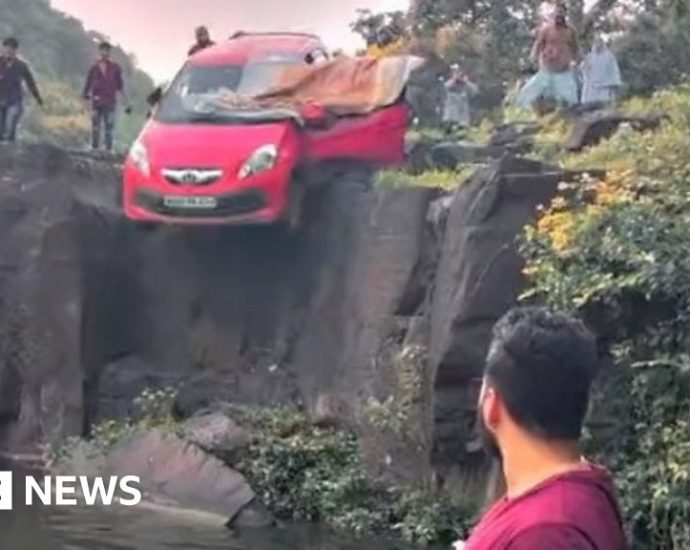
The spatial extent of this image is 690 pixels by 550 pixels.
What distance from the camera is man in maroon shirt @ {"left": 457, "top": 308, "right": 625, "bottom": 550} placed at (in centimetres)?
291

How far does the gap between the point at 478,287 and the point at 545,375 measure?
8899 millimetres

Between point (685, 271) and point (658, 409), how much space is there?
0.87m

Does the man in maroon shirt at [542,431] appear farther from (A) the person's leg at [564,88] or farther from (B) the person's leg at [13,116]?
(B) the person's leg at [13,116]

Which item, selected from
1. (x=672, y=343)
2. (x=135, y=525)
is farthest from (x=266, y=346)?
(x=672, y=343)

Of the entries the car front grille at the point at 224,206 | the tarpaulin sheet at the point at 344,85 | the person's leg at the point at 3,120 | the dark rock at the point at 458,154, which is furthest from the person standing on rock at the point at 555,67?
the person's leg at the point at 3,120

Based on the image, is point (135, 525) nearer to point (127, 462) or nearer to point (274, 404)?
point (127, 462)

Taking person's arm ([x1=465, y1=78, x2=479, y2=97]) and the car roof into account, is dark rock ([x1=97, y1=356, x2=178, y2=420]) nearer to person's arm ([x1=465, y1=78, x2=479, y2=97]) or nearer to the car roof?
the car roof

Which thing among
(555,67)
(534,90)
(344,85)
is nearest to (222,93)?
(344,85)

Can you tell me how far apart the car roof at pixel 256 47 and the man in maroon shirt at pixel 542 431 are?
14104 millimetres

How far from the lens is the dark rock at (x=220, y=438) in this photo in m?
13.5

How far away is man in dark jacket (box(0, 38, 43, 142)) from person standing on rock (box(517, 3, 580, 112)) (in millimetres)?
5473

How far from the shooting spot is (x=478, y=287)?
11.9 m

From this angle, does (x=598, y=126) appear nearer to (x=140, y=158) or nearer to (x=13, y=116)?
(x=140, y=158)

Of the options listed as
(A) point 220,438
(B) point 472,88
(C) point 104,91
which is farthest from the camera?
(B) point 472,88
